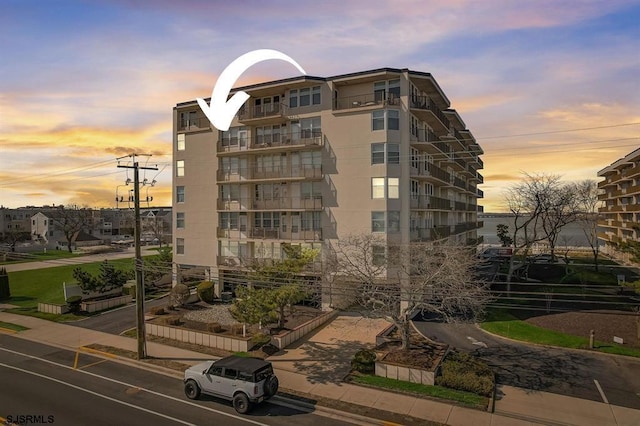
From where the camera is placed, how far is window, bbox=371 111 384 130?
1260 inches

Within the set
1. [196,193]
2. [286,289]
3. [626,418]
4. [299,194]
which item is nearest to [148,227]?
[196,193]

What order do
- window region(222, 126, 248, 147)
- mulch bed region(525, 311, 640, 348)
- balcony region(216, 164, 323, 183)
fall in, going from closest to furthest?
mulch bed region(525, 311, 640, 348) < balcony region(216, 164, 323, 183) < window region(222, 126, 248, 147)

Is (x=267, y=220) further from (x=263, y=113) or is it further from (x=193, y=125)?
(x=193, y=125)

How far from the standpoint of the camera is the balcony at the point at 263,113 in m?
35.2

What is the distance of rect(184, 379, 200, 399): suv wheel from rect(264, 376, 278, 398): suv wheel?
10.6ft

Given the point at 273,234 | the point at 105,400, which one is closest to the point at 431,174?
the point at 273,234

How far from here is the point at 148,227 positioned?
4523 inches

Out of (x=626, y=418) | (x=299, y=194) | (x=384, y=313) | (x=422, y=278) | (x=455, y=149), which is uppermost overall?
(x=455, y=149)

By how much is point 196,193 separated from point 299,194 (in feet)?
36.3

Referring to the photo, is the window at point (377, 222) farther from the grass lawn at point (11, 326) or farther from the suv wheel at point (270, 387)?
the grass lawn at point (11, 326)

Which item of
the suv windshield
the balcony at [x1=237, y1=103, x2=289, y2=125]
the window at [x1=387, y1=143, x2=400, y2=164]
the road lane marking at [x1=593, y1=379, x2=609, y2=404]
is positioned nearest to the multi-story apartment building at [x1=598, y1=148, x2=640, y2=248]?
the window at [x1=387, y1=143, x2=400, y2=164]

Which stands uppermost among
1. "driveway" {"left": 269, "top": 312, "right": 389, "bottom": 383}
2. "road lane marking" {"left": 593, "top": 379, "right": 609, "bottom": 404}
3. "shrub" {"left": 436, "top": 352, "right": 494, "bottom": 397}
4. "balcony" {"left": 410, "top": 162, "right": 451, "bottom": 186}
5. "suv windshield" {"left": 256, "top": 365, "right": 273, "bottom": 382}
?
"balcony" {"left": 410, "top": 162, "right": 451, "bottom": 186}

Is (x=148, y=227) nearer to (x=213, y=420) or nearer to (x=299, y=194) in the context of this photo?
(x=299, y=194)

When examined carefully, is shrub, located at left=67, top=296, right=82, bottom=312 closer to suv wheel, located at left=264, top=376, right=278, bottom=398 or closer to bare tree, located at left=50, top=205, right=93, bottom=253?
suv wheel, located at left=264, top=376, right=278, bottom=398
